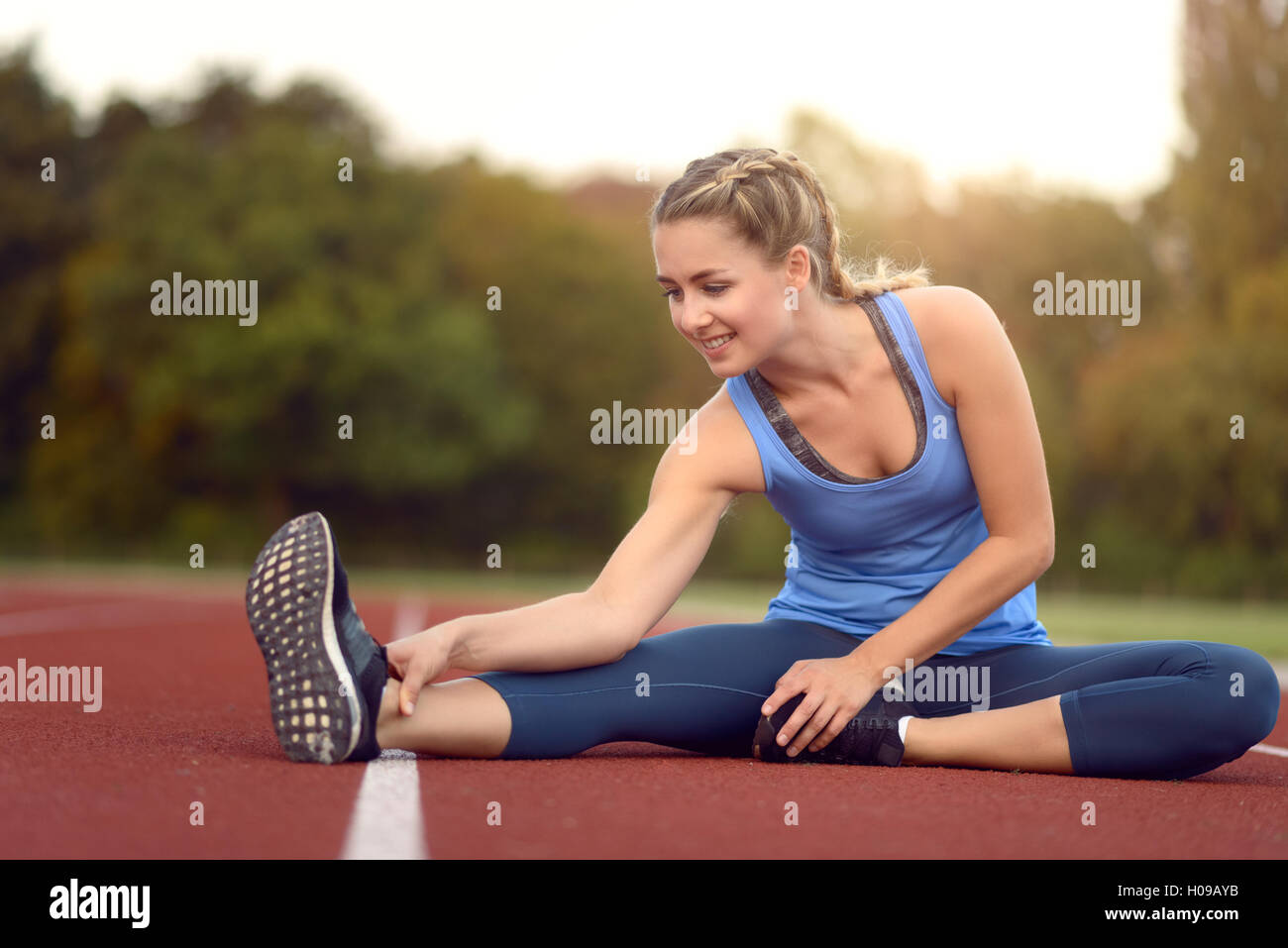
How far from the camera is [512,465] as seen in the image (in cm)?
3644

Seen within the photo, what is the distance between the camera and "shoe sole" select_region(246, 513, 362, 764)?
312cm

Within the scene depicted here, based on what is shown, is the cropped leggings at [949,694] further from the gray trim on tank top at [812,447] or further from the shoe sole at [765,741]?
the gray trim on tank top at [812,447]

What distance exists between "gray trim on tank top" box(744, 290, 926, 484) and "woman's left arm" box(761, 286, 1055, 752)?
0.08 m

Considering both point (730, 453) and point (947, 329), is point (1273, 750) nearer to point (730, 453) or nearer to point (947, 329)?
point (947, 329)

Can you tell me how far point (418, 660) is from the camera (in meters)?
3.24

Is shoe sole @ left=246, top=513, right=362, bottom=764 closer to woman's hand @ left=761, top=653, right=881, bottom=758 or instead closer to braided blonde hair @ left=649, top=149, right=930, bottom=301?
woman's hand @ left=761, top=653, right=881, bottom=758

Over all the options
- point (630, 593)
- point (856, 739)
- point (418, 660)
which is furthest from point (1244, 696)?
point (418, 660)

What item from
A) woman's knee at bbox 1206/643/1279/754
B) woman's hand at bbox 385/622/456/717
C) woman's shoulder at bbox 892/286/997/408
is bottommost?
woman's knee at bbox 1206/643/1279/754

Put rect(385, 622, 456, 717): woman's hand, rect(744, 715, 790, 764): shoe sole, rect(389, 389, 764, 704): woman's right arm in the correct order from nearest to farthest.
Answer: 1. rect(385, 622, 456, 717): woman's hand
2. rect(389, 389, 764, 704): woman's right arm
3. rect(744, 715, 790, 764): shoe sole

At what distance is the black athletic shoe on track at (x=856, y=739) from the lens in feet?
11.6

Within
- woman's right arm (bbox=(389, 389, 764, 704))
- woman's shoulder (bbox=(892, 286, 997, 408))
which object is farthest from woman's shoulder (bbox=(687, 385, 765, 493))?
woman's shoulder (bbox=(892, 286, 997, 408))

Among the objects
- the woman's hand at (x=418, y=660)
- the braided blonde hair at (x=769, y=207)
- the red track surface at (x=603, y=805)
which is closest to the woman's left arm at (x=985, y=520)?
the red track surface at (x=603, y=805)

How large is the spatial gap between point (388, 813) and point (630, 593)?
3.30 ft
